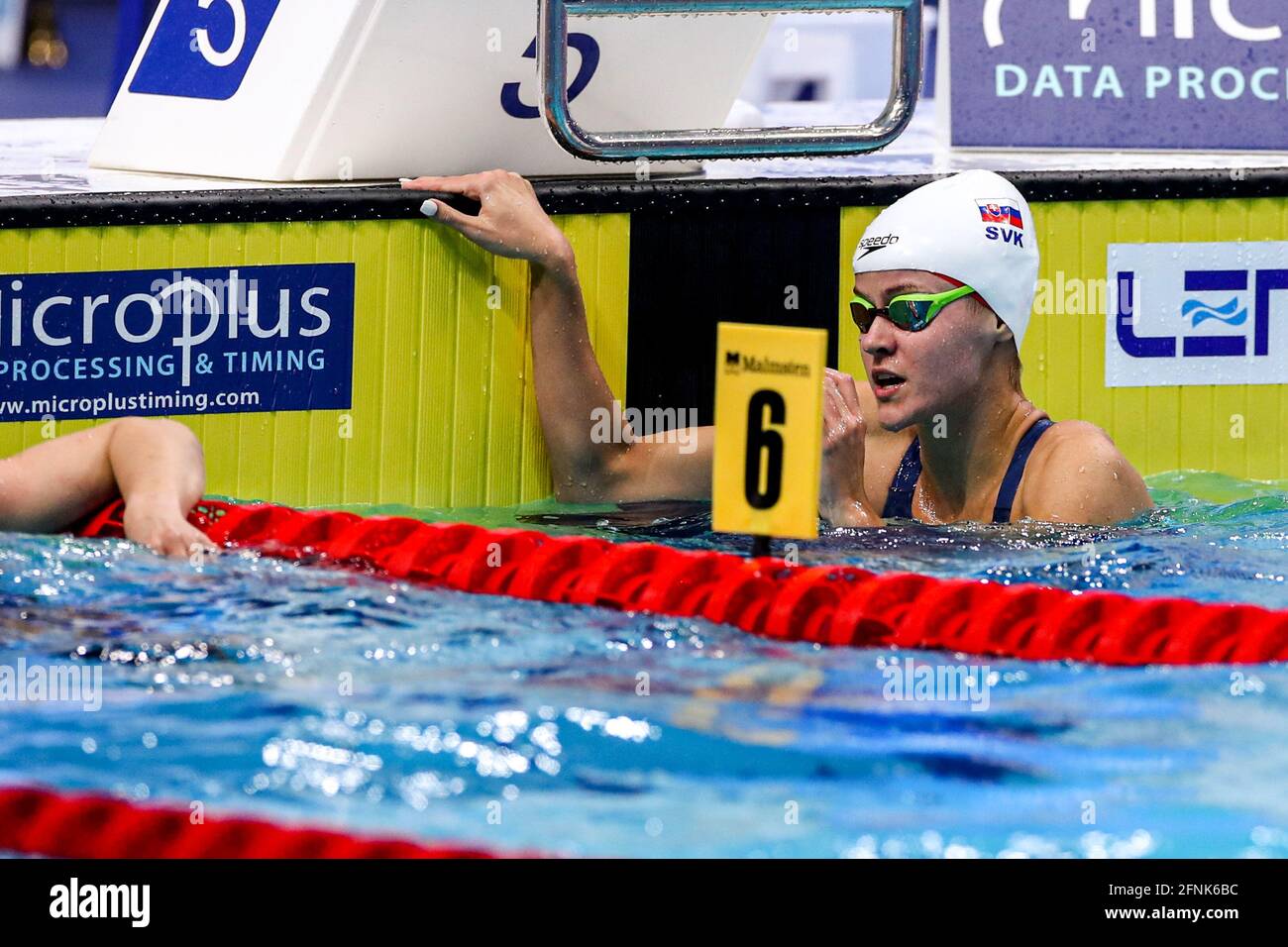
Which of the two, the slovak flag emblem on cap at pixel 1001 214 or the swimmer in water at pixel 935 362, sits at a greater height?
the slovak flag emblem on cap at pixel 1001 214

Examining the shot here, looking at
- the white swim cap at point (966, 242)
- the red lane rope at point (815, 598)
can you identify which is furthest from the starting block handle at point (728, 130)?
the red lane rope at point (815, 598)

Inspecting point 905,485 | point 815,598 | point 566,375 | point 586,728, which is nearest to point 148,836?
point 586,728

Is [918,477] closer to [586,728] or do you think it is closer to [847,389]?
[847,389]

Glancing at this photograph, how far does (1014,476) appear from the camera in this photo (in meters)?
3.65

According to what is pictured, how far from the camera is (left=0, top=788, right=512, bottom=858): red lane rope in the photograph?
200cm

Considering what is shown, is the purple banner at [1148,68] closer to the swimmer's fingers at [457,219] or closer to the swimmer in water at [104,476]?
the swimmer's fingers at [457,219]

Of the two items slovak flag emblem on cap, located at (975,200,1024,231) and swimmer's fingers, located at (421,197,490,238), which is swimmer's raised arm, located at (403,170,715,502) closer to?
swimmer's fingers, located at (421,197,490,238)

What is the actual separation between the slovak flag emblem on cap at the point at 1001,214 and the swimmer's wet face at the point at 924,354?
165mm

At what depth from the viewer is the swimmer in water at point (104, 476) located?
10.9 ft

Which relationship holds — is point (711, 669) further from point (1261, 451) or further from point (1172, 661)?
point (1261, 451)

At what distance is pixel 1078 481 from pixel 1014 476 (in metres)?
Result: 0.16

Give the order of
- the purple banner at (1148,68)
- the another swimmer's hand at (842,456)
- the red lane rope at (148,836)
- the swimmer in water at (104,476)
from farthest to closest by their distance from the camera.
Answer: the purple banner at (1148,68) → the another swimmer's hand at (842,456) → the swimmer in water at (104,476) → the red lane rope at (148,836)

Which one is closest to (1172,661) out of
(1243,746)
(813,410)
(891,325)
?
(1243,746)

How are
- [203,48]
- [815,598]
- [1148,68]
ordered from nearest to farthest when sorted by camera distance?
[815,598], [203,48], [1148,68]
